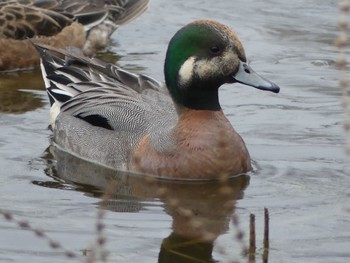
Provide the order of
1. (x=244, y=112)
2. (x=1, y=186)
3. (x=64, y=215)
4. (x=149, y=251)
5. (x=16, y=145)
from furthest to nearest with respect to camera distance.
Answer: (x=244, y=112) → (x=16, y=145) → (x=1, y=186) → (x=64, y=215) → (x=149, y=251)

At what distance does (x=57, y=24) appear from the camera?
469 inches

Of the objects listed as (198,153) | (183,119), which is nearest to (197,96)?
(183,119)

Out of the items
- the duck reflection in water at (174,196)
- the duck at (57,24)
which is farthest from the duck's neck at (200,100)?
the duck at (57,24)

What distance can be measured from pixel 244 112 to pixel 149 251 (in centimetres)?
328

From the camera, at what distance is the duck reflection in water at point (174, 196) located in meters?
7.15

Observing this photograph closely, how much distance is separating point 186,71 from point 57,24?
3.70 metres

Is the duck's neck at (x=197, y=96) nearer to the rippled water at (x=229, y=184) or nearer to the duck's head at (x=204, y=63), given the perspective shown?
the duck's head at (x=204, y=63)

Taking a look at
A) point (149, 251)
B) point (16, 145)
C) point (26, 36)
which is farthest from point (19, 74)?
point (149, 251)

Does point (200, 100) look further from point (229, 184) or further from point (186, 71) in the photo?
point (229, 184)

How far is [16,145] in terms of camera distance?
9.17m

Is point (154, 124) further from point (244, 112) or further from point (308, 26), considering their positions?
point (308, 26)

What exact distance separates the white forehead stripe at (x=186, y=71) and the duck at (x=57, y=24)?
11.2 ft

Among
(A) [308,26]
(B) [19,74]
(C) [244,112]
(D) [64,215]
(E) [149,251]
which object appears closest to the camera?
(E) [149,251]

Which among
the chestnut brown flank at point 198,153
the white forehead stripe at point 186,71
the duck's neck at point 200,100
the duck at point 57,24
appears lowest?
the duck at point 57,24
